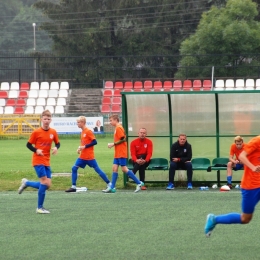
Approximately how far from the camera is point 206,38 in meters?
47.6

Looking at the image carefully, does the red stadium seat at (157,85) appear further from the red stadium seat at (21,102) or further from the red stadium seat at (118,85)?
the red stadium seat at (21,102)

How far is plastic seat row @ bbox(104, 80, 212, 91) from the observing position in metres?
44.2

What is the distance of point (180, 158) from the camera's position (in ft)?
59.0

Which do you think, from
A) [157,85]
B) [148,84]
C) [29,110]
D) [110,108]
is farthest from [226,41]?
[29,110]

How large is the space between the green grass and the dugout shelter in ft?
8.84

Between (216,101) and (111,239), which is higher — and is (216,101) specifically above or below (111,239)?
above

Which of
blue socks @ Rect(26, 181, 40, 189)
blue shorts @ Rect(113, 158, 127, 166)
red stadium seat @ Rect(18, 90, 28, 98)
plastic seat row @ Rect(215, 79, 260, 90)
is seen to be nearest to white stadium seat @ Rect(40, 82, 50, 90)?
red stadium seat @ Rect(18, 90, 28, 98)

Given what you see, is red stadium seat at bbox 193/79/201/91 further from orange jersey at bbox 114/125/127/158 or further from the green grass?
the green grass

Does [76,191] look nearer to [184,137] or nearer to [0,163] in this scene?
[184,137]

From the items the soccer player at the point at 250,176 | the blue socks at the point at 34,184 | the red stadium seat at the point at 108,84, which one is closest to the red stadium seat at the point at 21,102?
the red stadium seat at the point at 108,84

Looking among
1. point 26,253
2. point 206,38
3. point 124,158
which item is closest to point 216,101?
point 124,158

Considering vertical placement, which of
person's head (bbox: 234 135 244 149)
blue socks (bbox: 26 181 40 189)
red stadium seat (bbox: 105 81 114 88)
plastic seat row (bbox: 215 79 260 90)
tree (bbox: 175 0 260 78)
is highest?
tree (bbox: 175 0 260 78)

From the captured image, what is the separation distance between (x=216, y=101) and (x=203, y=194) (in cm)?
288

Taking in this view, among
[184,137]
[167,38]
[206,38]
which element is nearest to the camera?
[184,137]
